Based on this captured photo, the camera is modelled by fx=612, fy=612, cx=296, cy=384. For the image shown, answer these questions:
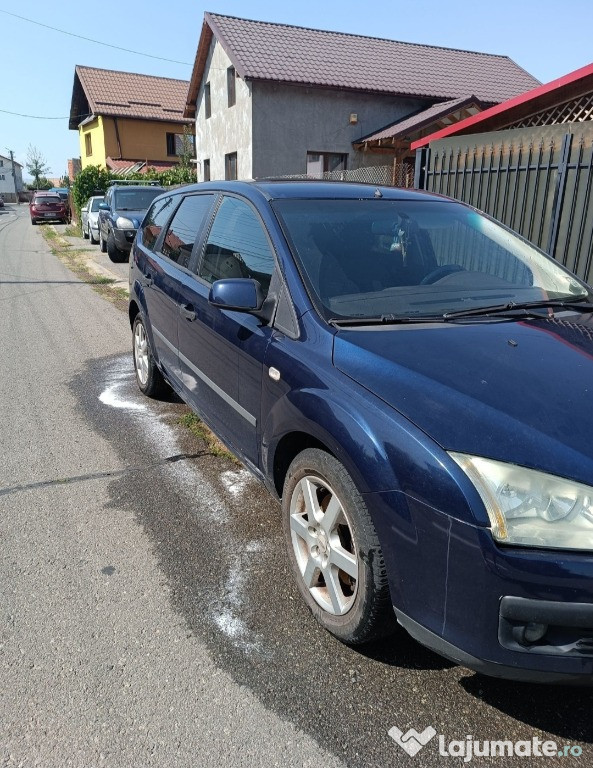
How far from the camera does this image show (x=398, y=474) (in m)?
1.96

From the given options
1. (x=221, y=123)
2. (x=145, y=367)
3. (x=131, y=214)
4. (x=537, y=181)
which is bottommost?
(x=145, y=367)

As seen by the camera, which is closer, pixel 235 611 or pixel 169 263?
pixel 235 611

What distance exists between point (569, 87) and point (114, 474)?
22.5 ft

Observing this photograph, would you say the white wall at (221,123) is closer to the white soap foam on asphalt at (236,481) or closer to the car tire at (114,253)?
the car tire at (114,253)

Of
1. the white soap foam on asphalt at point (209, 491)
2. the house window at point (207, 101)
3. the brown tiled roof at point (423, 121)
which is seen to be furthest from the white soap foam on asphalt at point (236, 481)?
the house window at point (207, 101)

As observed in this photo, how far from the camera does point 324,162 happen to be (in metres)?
20.7

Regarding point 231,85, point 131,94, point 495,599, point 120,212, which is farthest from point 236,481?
point 131,94

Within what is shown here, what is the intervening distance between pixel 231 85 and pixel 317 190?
20773 mm

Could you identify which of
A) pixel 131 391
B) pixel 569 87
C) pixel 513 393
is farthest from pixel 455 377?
pixel 569 87

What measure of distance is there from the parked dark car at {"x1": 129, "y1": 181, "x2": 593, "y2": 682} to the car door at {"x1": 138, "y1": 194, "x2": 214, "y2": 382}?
0.07 m

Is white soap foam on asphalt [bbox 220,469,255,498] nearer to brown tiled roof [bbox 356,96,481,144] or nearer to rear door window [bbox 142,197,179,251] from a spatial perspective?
rear door window [bbox 142,197,179,251]

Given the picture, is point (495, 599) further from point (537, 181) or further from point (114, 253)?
point (114, 253)

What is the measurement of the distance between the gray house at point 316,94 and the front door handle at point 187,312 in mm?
16373

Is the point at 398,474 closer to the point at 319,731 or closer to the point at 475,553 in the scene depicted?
the point at 475,553
